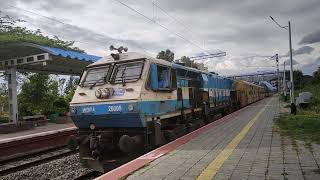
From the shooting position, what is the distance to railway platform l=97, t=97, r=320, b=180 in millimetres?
7103

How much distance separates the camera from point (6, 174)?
11.3m

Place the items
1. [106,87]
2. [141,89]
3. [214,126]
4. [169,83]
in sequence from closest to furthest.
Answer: [141,89] < [106,87] < [169,83] < [214,126]

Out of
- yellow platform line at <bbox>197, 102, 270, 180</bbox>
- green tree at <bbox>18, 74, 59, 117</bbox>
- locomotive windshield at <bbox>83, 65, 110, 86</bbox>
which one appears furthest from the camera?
green tree at <bbox>18, 74, 59, 117</bbox>

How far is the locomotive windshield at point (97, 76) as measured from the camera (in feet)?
37.8

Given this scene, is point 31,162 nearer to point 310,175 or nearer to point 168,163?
point 168,163

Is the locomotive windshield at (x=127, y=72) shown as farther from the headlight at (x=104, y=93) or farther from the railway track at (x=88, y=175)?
the railway track at (x=88, y=175)

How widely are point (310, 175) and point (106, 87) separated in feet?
20.6

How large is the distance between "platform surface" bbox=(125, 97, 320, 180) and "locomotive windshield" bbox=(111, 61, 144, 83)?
240 cm

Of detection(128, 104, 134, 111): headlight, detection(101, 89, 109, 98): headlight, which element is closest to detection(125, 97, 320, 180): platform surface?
detection(128, 104, 134, 111): headlight

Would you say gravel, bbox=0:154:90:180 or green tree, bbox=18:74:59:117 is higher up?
green tree, bbox=18:74:59:117

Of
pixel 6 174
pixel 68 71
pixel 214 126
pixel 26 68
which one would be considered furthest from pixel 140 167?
pixel 68 71

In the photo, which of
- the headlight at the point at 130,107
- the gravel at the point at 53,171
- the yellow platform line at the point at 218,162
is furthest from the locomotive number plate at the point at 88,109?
the yellow platform line at the point at 218,162

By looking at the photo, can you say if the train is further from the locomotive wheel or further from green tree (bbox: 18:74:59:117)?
green tree (bbox: 18:74:59:117)

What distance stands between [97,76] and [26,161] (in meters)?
4.18
